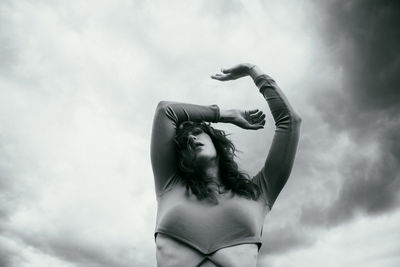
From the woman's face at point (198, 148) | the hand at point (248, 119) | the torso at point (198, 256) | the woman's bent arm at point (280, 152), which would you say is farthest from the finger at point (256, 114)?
the torso at point (198, 256)

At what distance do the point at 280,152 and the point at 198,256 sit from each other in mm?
1346

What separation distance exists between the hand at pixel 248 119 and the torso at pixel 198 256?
143cm

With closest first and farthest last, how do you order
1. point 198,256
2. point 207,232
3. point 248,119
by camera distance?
point 198,256
point 207,232
point 248,119

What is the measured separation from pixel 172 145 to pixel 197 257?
1.12m

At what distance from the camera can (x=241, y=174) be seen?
12.5ft

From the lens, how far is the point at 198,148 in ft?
12.0

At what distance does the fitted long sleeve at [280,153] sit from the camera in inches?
148

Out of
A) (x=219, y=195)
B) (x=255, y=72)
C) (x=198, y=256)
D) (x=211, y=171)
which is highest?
(x=255, y=72)

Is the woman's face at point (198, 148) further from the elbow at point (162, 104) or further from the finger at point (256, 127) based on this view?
the finger at point (256, 127)

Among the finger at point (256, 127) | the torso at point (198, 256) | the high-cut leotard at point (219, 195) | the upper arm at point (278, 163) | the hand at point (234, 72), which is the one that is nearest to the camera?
the torso at point (198, 256)

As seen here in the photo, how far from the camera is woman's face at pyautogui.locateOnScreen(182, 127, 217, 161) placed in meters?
3.64

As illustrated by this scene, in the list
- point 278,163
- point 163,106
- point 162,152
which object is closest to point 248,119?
point 278,163

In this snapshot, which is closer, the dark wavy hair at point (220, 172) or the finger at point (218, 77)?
the dark wavy hair at point (220, 172)

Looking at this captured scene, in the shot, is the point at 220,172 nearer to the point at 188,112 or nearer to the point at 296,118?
the point at 188,112
